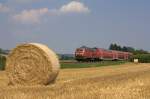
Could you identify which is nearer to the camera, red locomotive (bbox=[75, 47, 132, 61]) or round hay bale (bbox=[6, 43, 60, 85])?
round hay bale (bbox=[6, 43, 60, 85])

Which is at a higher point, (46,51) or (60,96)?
(46,51)

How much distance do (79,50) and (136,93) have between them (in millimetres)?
49852

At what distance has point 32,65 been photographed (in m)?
20.2

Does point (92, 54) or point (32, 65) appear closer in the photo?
point (32, 65)

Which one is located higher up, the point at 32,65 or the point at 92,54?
the point at 92,54

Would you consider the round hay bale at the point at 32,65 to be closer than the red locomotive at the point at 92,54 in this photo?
Yes

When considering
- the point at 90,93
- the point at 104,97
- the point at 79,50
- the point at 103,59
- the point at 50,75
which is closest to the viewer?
the point at 104,97

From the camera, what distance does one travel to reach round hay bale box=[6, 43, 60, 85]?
64.6ft

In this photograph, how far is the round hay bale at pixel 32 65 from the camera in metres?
19.7

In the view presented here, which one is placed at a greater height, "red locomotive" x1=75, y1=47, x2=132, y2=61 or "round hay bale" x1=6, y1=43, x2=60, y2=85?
"red locomotive" x1=75, y1=47, x2=132, y2=61

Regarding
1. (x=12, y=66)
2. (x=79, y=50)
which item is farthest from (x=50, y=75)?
(x=79, y=50)

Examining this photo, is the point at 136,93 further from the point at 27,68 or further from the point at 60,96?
the point at 27,68

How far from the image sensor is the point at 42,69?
784 inches

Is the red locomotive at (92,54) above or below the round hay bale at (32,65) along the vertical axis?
above
